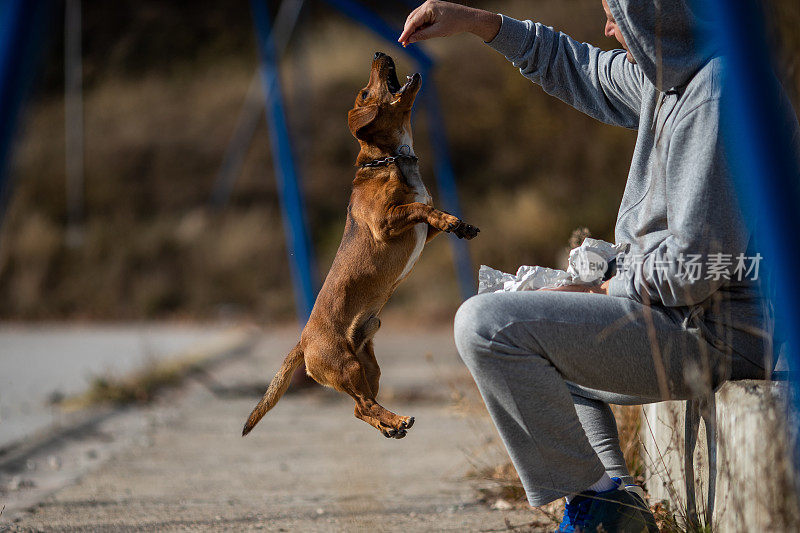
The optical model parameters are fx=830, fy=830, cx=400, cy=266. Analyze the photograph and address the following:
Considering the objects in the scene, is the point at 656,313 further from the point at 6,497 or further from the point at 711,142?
the point at 6,497

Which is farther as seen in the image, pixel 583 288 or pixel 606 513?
pixel 583 288

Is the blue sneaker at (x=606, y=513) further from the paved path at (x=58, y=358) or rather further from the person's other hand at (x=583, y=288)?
the paved path at (x=58, y=358)

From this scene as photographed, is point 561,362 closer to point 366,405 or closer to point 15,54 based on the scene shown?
point 366,405

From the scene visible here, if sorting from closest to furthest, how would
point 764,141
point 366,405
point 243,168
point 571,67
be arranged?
point 764,141 → point 571,67 → point 366,405 → point 243,168

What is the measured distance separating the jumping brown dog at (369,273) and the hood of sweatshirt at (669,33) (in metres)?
0.74

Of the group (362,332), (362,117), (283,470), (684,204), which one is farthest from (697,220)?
(283,470)

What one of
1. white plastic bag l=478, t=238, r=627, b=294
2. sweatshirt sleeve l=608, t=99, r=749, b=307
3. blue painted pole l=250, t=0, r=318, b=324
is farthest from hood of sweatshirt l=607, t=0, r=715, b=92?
blue painted pole l=250, t=0, r=318, b=324

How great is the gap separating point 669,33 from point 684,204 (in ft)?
1.30

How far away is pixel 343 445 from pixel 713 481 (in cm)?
257

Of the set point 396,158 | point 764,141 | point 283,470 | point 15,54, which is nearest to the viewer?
point 764,141

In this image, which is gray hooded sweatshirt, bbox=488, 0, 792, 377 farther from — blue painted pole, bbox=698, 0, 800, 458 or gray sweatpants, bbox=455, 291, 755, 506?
blue painted pole, bbox=698, 0, 800, 458

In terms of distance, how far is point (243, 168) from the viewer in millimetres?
18797

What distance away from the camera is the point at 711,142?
1763 millimetres

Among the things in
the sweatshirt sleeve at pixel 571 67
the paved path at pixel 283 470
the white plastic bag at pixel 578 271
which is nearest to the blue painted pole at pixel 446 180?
the paved path at pixel 283 470
